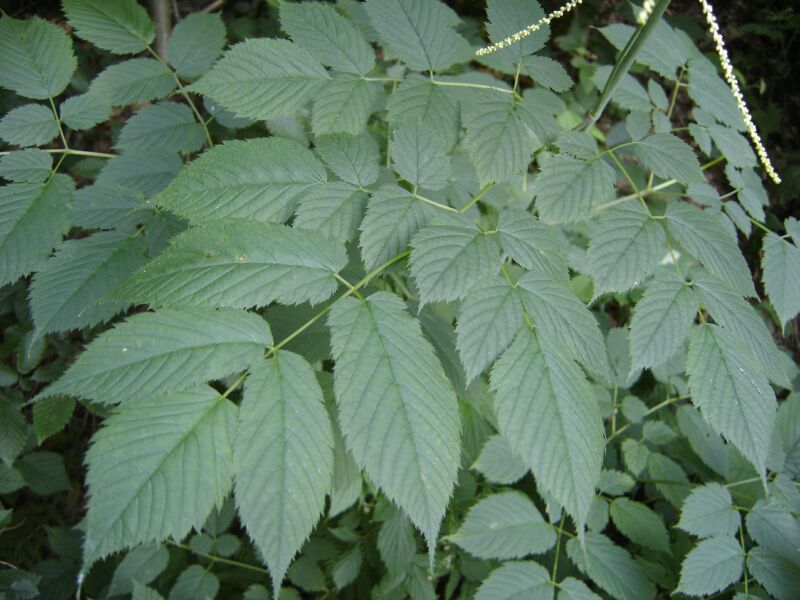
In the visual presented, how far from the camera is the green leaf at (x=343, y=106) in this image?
1.42 metres

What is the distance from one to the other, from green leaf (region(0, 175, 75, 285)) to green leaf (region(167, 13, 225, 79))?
53 centimetres

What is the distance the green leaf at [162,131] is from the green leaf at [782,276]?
5.77ft

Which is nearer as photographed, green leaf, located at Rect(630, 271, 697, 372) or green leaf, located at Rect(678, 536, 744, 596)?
green leaf, located at Rect(630, 271, 697, 372)

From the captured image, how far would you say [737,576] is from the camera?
1696mm

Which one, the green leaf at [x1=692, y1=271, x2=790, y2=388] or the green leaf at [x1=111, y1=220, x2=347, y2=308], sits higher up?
the green leaf at [x1=692, y1=271, x2=790, y2=388]

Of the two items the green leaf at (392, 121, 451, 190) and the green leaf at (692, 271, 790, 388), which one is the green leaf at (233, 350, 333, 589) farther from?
the green leaf at (692, 271, 790, 388)

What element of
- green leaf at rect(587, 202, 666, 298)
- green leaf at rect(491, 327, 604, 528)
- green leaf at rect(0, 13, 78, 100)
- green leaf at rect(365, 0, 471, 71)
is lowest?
green leaf at rect(0, 13, 78, 100)

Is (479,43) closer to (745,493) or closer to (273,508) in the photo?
(745,493)

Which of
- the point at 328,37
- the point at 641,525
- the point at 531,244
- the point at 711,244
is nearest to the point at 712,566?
the point at 641,525

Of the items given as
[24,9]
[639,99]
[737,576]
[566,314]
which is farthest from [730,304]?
[24,9]

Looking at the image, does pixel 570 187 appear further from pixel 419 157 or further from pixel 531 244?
pixel 419 157

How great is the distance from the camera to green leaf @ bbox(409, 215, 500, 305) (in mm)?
1183

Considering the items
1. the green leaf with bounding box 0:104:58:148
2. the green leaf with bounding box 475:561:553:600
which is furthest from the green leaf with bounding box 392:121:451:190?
the green leaf with bounding box 475:561:553:600

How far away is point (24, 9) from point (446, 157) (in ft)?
9.17
